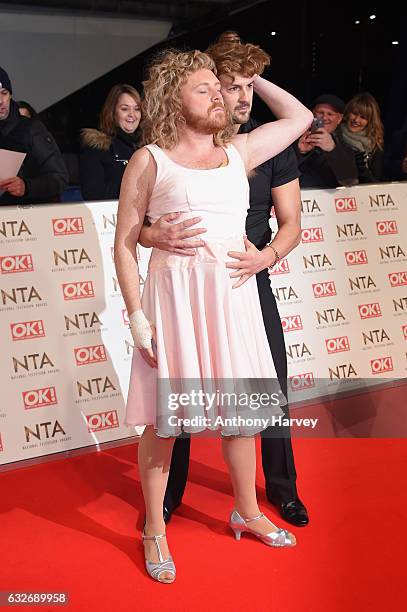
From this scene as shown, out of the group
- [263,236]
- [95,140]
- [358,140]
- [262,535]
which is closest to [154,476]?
[262,535]

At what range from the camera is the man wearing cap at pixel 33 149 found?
343 centimetres

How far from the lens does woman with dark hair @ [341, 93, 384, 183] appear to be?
13.0ft

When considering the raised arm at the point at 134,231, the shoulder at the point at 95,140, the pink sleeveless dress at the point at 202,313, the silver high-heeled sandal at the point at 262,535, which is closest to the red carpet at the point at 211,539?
the silver high-heeled sandal at the point at 262,535

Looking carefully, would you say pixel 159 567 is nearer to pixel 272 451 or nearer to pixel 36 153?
pixel 272 451

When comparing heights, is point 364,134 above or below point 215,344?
above

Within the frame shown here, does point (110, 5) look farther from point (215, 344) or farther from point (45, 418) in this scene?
point (215, 344)

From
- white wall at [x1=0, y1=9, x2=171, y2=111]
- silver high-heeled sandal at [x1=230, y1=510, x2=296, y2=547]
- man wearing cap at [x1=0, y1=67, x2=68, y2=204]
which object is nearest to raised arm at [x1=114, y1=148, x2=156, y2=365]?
silver high-heeled sandal at [x1=230, y1=510, x2=296, y2=547]

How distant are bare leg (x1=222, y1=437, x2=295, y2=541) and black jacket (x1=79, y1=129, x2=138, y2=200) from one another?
5.75ft

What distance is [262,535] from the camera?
7.48 feet

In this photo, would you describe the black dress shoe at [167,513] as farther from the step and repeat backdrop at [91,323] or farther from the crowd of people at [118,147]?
the crowd of people at [118,147]

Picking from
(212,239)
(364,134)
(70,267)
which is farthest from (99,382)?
(364,134)

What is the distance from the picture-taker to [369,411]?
3.42 meters

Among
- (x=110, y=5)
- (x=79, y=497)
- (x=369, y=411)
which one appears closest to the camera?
(x=79, y=497)

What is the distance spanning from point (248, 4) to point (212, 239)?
3.55 meters
